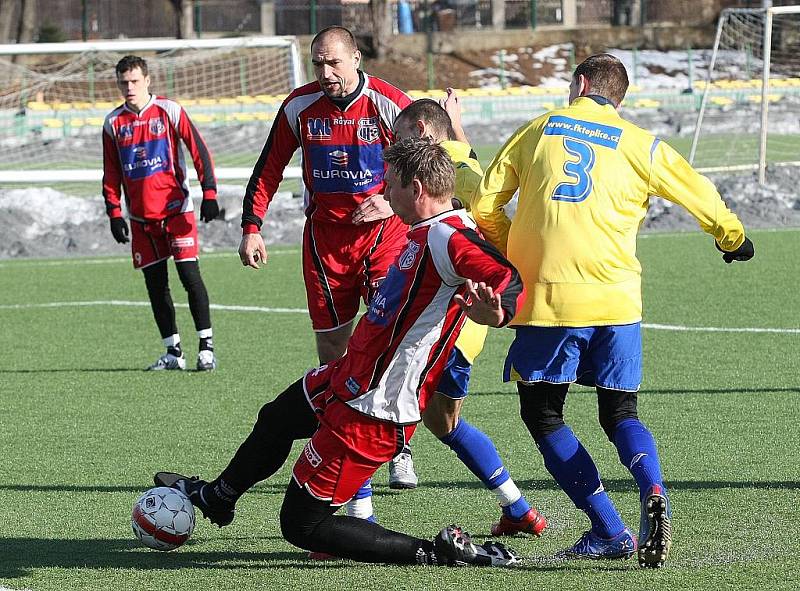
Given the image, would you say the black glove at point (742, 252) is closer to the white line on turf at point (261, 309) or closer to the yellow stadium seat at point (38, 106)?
the white line on turf at point (261, 309)

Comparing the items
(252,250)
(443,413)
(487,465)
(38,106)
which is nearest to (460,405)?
(443,413)

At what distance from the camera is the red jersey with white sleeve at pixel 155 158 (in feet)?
29.9

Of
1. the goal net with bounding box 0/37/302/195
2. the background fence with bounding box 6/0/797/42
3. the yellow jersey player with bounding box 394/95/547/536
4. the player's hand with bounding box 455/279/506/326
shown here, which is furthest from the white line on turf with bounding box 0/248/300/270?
the background fence with bounding box 6/0/797/42

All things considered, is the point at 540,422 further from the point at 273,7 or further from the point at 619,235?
the point at 273,7

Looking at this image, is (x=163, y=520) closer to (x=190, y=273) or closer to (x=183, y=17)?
(x=190, y=273)

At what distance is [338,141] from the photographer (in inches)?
242

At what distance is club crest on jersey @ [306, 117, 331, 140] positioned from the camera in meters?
Answer: 6.16

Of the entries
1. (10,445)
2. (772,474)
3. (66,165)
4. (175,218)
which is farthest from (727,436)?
(66,165)

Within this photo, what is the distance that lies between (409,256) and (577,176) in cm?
79

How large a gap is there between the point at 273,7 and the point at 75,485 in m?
38.4

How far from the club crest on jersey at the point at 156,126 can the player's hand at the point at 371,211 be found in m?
3.60

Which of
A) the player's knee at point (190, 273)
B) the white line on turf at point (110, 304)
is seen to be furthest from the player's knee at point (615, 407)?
the white line on turf at point (110, 304)

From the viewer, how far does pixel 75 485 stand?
595 cm

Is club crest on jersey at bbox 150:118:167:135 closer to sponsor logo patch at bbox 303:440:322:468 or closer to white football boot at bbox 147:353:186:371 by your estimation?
white football boot at bbox 147:353:186:371
